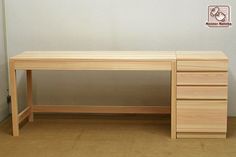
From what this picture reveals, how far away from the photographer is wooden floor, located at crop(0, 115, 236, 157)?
288 cm

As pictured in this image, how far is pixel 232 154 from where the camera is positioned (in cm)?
283

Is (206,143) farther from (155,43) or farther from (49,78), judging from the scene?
(49,78)

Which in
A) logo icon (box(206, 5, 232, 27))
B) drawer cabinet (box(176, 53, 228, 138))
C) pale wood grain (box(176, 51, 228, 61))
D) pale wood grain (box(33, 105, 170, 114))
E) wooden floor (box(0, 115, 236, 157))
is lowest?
wooden floor (box(0, 115, 236, 157))

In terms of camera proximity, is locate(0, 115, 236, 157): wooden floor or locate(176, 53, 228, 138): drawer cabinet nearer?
locate(0, 115, 236, 157): wooden floor

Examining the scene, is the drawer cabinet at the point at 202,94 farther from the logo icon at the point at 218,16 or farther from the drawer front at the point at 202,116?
the logo icon at the point at 218,16

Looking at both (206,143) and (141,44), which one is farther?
(141,44)

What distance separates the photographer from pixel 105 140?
3.16 m

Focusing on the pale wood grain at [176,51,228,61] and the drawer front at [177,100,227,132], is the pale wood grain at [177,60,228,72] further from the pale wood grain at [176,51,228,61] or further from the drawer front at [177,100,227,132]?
the drawer front at [177,100,227,132]

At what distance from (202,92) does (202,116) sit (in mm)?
195

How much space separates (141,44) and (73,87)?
2.72 ft

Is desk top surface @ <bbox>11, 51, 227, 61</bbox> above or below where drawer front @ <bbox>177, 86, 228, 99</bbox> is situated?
above

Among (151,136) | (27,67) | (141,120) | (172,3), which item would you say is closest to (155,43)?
(172,3)

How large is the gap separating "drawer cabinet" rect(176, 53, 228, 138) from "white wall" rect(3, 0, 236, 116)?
2.34 ft

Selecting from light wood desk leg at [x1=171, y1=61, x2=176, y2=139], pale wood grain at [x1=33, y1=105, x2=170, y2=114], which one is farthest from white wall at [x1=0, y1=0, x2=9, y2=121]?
light wood desk leg at [x1=171, y1=61, x2=176, y2=139]
